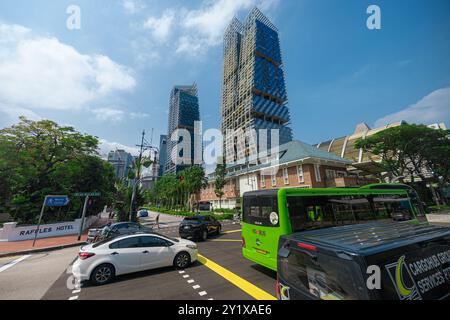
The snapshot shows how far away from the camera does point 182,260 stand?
691cm

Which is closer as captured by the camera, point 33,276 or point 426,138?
point 33,276

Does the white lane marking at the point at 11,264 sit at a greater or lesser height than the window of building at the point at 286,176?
lesser

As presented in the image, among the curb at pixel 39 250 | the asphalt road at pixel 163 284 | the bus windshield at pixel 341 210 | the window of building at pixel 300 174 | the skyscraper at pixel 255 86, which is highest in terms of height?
the skyscraper at pixel 255 86

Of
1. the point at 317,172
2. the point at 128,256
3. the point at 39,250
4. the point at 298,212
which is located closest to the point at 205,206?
the point at 317,172

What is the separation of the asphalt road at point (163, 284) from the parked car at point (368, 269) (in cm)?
245

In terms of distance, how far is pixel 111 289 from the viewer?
5215mm

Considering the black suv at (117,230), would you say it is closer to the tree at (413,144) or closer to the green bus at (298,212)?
the green bus at (298,212)

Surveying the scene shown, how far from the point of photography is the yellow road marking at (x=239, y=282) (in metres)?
4.61

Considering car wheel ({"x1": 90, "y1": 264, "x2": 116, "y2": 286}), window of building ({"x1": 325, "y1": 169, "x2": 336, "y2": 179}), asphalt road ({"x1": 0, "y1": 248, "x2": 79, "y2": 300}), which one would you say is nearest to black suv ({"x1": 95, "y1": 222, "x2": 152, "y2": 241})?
asphalt road ({"x1": 0, "y1": 248, "x2": 79, "y2": 300})

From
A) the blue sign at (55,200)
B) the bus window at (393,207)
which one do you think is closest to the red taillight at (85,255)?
the bus window at (393,207)

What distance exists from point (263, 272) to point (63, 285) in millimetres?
6524

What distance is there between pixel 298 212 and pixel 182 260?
4736 mm
